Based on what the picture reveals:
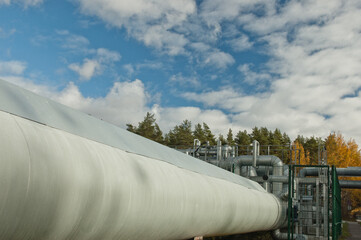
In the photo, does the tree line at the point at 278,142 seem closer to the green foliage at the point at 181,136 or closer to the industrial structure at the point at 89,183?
the green foliage at the point at 181,136

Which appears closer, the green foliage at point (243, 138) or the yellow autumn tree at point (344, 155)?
the yellow autumn tree at point (344, 155)

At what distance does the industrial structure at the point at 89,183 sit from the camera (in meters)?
3.26

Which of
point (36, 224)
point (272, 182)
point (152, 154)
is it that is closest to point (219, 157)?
point (272, 182)

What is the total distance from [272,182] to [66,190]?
15700 millimetres

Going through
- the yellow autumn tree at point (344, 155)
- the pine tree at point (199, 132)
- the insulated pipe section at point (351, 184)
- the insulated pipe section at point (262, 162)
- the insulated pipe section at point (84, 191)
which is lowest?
the insulated pipe section at point (84, 191)

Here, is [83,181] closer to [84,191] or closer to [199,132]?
[84,191]

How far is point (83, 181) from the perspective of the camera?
394 centimetres

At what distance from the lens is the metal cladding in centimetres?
325

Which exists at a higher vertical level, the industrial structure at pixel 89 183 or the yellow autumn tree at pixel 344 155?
the yellow autumn tree at pixel 344 155

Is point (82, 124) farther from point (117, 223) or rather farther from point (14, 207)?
point (14, 207)

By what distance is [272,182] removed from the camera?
59.7ft

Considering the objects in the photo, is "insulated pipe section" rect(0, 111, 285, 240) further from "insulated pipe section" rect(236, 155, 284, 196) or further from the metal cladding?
"insulated pipe section" rect(236, 155, 284, 196)

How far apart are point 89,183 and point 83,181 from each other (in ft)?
0.36

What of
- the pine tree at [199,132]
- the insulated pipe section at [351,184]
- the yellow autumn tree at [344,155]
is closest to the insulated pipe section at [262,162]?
the insulated pipe section at [351,184]
